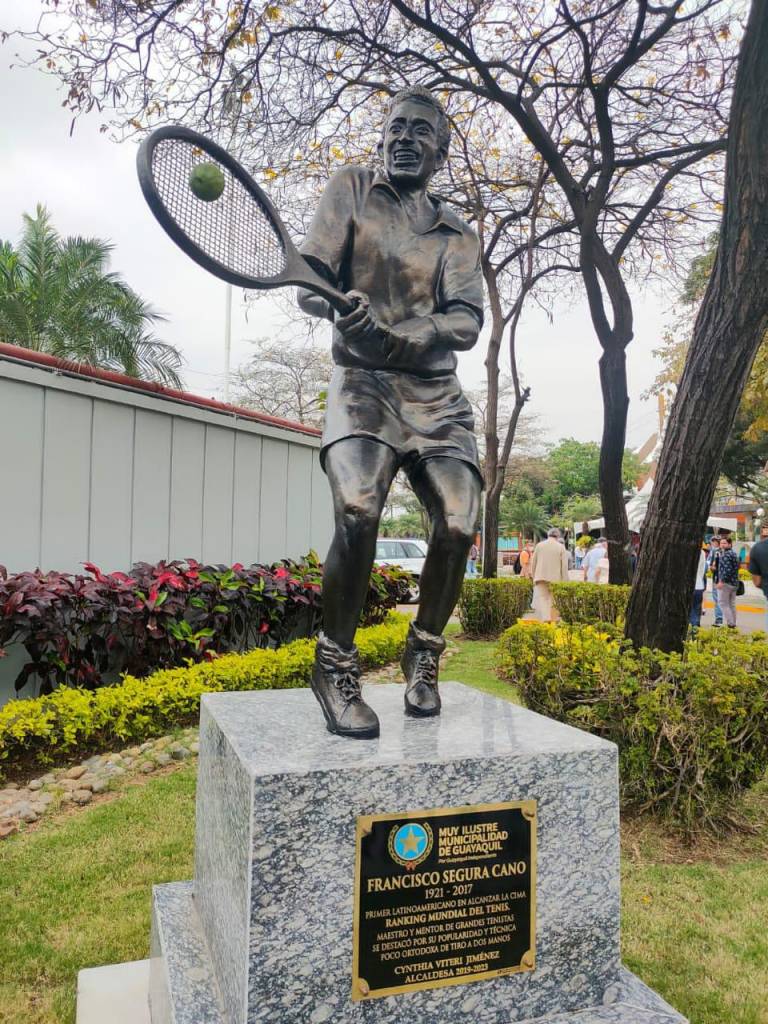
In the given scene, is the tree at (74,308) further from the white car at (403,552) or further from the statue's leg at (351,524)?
the statue's leg at (351,524)

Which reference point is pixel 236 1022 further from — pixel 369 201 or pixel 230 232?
pixel 369 201

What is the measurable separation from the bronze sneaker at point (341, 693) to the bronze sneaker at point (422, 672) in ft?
0.67

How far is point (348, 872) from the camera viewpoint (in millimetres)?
1817

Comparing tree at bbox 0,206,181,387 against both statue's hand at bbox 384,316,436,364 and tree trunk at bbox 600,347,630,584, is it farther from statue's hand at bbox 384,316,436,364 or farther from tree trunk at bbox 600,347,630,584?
statue's hand at bbox 384,316,436,364

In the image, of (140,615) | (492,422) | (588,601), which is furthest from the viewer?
(492,422)

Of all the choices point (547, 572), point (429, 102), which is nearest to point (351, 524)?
point (429, 102)

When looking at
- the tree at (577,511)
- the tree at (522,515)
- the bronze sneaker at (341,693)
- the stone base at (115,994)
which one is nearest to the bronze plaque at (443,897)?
the bronze sneaker at (341,693)

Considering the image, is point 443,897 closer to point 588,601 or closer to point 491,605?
point 588,601

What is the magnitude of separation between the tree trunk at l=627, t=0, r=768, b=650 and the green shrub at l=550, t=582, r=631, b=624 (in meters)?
5.31

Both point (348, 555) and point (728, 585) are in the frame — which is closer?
point (348, 555)

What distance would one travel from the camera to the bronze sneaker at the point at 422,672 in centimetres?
243

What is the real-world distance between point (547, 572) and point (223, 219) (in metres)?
8.96

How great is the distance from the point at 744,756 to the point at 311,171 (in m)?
8.65

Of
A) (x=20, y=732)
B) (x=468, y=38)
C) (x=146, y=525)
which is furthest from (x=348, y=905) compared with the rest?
(x=468, y=38)
